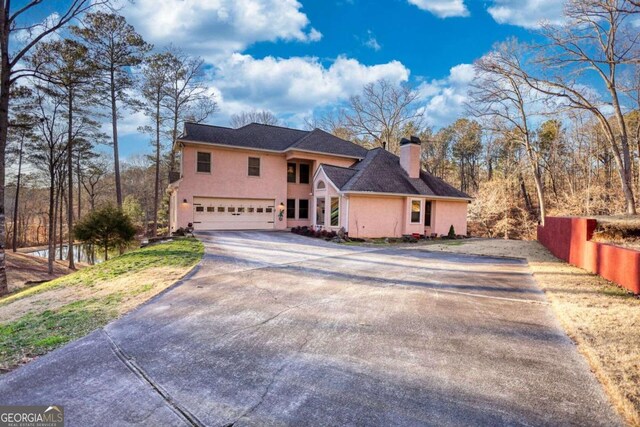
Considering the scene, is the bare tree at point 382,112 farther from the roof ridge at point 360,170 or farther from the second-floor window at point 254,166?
the second-floor window at point 254,166

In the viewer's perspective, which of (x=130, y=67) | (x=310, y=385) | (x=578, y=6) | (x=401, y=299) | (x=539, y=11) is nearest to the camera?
(x=310, y=385)

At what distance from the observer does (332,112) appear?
35000 millimetres

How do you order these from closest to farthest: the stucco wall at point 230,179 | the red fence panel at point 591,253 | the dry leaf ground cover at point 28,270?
1. the red fence panel at point 591,253
2. the dry leaf ground cover at point 28,270
3. the stucco wall at point 230,179

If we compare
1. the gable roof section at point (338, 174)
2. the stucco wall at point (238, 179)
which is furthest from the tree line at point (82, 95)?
the gable roof section at point (338, 174)

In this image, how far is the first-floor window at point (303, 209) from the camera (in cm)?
2136

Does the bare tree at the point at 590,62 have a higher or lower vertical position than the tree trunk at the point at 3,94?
higher

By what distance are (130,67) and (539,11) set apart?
22.7 m

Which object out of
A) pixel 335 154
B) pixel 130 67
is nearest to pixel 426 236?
pixel 335 154

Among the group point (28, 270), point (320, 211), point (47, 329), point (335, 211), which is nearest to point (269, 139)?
point (320, 211)

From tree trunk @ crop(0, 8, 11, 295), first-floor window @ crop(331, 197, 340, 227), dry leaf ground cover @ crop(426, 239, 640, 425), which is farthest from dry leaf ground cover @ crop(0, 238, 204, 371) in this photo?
first-floor window @ crop(331, 197, 340, 227)

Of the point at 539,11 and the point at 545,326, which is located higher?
the point at 539,11

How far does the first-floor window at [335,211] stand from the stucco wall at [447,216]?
6.29 meters

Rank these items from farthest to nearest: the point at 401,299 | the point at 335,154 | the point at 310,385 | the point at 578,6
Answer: the point at 335,154
the point at 578,6
the point at 401,299
the point at 310,385

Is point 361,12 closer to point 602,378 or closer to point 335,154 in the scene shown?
point 335,154
